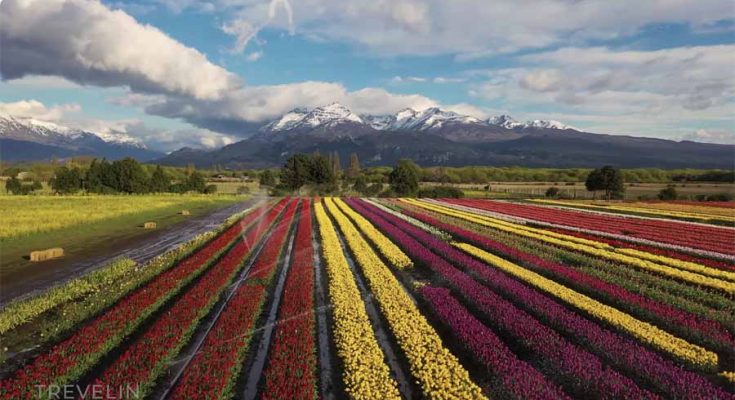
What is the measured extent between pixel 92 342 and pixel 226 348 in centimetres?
356

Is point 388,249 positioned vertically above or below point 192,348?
above

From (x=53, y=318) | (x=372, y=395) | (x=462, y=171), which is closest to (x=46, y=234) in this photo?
(x=53, y=318)

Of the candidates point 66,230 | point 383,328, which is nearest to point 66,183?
point 66,230

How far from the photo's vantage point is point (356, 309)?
13867mm

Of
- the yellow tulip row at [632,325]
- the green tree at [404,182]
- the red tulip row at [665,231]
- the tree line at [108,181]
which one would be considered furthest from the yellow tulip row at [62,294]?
the tree line at [108,181]

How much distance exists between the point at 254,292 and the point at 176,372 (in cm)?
589

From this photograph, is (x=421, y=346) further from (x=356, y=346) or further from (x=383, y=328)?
(x=383, y=328)

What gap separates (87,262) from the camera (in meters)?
22.8

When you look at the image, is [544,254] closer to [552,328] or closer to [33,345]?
[552,328]

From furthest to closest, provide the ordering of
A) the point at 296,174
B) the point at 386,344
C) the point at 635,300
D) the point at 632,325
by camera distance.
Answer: the point at 296,174, the point at 635,300, the point at 632,325, the point at 386,344

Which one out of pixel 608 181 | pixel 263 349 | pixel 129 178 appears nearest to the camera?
pixel 263 349

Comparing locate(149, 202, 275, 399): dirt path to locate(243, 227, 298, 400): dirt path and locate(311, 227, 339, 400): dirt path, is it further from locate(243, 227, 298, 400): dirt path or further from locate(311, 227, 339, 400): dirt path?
locate(311, 227, 339, 400): dirt path

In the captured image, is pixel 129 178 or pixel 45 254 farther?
pixel 129 178

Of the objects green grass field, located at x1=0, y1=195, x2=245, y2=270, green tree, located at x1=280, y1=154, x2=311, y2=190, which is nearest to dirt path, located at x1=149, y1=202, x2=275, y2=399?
green grass field, located at x1=0, y1=195, x2=245, y2=270
